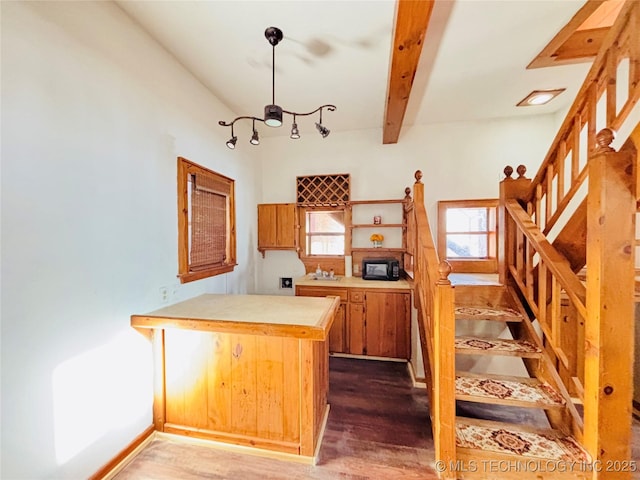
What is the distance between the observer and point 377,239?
11.4ft

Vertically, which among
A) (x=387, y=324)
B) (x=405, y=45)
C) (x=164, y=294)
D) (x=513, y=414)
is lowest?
(x=513, y=414)

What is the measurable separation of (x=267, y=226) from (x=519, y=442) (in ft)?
10.5

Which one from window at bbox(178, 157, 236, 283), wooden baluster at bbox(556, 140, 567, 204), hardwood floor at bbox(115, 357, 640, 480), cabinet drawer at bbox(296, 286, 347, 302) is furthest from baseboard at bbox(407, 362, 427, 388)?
window at bbox(178, 157, 236, 283)

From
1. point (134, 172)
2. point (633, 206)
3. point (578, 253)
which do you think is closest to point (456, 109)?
point (578, 253)

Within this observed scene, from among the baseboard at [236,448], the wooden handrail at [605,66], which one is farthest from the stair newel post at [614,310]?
the baseboard at [236,448]

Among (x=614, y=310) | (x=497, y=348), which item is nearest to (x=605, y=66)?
(x=614, y=310)

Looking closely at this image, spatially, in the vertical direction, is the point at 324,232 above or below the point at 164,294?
above

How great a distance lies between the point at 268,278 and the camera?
386 cm

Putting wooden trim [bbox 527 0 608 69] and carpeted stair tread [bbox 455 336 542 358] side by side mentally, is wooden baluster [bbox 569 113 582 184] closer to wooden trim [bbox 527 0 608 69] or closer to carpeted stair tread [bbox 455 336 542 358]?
wooden trim [bbox 527 0 608 69]

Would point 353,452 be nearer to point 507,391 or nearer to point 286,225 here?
point 507,391

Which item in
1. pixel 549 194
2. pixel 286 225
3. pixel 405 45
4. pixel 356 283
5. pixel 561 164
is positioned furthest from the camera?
pixel 286 225

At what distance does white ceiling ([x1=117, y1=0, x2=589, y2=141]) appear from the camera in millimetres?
1653

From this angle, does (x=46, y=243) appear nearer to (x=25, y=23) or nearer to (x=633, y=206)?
(x=25, y=23)

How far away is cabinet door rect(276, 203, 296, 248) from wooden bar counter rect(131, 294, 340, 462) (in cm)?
173
